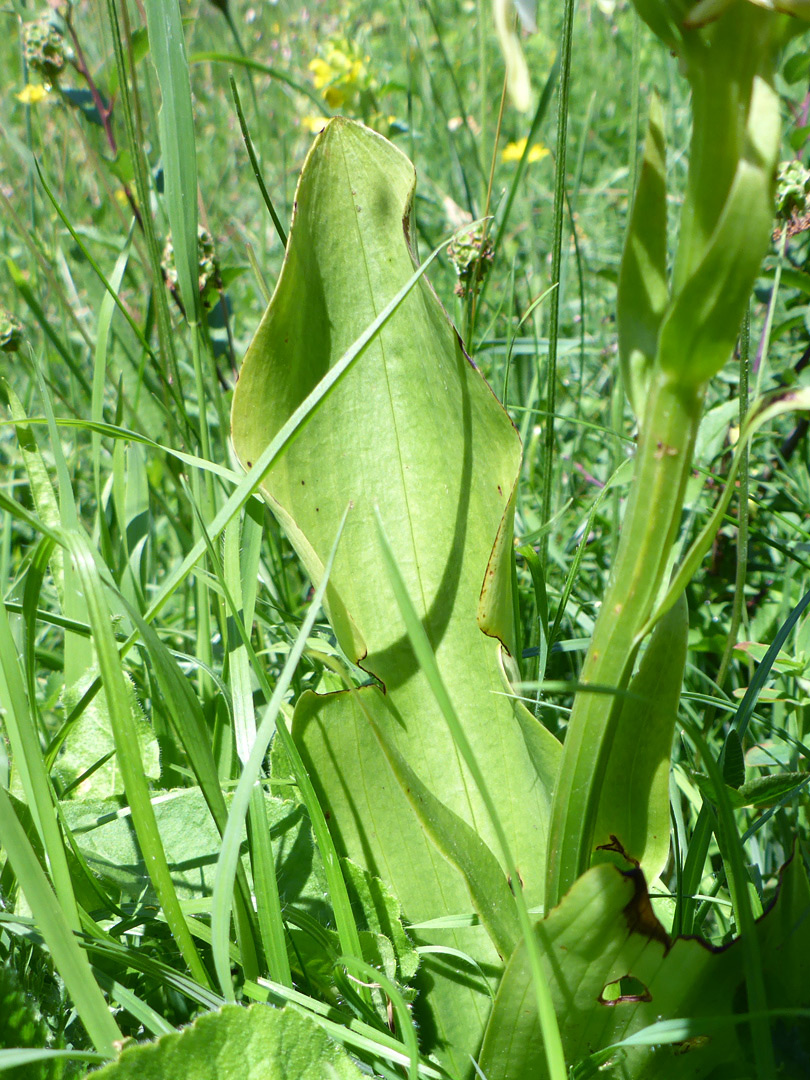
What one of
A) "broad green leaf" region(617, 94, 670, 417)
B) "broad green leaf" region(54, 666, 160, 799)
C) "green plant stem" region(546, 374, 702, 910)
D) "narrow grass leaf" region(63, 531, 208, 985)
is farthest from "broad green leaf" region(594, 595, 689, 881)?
"broad green leaf" region(54, 666, 160, 799)

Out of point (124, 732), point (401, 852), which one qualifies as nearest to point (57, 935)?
point (124, 732)

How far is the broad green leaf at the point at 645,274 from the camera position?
370mm

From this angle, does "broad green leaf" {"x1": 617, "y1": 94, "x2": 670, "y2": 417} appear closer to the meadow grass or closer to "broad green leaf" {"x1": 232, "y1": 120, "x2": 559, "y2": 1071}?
the meadow grass

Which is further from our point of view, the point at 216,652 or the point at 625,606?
the point at 216,652

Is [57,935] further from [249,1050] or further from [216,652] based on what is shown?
[216,652]

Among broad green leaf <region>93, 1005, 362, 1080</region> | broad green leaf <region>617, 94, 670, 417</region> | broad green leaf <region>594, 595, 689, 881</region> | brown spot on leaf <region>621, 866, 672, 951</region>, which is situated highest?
broad green leaf <region>617, 94, 670, 417</region>

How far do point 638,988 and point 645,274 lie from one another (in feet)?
1.28

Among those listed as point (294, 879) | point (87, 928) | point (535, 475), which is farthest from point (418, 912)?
point (535, 475)

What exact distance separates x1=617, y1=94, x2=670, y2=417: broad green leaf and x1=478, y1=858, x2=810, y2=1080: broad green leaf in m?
0.25

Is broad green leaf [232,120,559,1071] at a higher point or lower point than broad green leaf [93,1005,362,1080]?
higher

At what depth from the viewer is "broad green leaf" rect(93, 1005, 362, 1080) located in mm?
419

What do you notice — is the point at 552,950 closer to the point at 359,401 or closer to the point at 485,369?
the point at 359,401

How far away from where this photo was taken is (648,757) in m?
0.50

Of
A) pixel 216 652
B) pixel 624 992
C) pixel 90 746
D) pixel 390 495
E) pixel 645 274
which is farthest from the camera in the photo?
pixel 216 652
